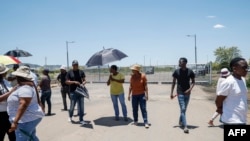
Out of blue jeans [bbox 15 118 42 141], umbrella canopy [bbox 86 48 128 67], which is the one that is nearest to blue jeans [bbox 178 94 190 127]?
umbrella canopy [bbox 86 48 128 67]

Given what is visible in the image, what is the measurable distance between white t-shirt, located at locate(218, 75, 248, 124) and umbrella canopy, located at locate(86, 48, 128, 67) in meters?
5.05

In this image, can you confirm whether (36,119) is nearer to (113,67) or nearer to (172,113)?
(113,67)

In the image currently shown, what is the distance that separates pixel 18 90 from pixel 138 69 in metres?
4.16

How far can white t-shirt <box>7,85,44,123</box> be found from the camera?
424 centimetres

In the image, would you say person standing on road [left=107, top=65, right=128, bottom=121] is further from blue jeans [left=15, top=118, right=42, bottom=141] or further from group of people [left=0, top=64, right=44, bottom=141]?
blue jeans [left=15, top=118, right=42, bottom=141]

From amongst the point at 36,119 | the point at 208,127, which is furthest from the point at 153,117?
the point at 36,119

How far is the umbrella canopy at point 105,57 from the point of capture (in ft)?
28.7

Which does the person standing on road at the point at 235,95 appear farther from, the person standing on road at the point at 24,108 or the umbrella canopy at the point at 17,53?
the umbrella canopy at the point at 17,53

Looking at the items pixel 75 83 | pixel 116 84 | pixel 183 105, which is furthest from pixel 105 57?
pixel 183 105

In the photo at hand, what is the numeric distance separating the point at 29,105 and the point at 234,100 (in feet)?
9.77

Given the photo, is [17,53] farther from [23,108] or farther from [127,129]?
[23,108]

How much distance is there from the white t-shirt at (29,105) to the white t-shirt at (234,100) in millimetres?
2745

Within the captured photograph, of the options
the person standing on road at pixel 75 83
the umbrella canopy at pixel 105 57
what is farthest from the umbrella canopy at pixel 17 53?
the person standing on road at pixel 75 83

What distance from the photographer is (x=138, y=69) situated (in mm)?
7930
